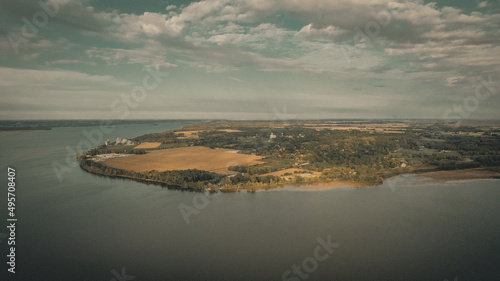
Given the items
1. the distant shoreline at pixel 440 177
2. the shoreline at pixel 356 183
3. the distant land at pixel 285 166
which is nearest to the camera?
the shoreline at pixel 356 183

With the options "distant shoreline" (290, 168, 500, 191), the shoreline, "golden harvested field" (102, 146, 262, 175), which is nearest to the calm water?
the shoreline

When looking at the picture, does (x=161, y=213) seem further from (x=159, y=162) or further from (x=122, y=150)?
(x=122, y=150)

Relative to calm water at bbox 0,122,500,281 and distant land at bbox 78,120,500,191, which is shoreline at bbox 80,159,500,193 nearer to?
distant land at bbox 78,120,500,191

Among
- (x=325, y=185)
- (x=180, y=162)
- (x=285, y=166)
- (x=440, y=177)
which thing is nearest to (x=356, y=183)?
(x=325, y=185)

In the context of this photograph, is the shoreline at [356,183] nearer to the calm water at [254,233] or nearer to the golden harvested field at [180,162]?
the calm water at [254,233]

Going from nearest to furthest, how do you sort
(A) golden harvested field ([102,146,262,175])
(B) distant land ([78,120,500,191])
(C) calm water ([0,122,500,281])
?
(C) calm water ([0,122,500,281])
(B) distant land ([78,120,500,191])
(A) golden harvested field ([102,146,262,175])

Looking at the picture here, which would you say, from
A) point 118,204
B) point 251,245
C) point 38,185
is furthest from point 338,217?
point 38,185

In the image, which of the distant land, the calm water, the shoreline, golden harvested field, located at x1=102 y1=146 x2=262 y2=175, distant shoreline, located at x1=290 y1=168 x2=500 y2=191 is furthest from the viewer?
golden harvested field, located at x1=102 y1=146 x2=262 y2=175

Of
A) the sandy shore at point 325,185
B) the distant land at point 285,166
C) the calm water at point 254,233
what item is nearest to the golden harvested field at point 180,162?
the distant land at point 285,166

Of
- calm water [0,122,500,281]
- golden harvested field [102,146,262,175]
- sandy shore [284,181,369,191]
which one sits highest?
golden harvested field [102,146,262,175]

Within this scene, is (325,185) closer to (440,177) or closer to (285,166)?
(285,166)
